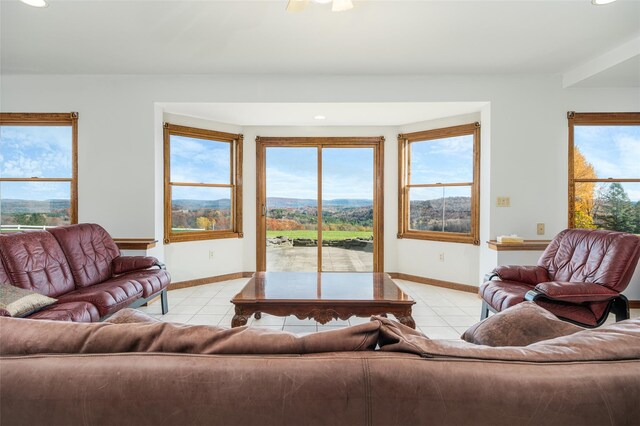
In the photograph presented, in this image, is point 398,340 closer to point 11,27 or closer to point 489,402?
point 489,402

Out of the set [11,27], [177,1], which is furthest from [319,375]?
[11,27]

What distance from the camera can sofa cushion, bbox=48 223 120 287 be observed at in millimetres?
2891

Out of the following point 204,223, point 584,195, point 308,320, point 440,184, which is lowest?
point 308,320

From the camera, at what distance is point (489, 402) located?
2.16 feet

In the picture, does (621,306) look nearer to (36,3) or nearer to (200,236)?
(200,236)

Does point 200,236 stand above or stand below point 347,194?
below

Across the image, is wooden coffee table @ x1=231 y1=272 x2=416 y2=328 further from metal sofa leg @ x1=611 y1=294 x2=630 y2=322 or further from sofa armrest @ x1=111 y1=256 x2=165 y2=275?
metal sofa leg @ x1=611 y1=294 x2=630 y2=322

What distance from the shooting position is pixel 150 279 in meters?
3.04

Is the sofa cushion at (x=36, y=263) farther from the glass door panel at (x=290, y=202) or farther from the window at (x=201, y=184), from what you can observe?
the glass door panel at (x=290, y=202)

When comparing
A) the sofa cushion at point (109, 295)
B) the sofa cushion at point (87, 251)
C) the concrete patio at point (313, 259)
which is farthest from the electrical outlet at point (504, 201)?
the sofa cushion at point (87, 251)

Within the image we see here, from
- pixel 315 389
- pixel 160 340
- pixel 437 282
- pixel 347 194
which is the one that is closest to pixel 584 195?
pixel 437 282

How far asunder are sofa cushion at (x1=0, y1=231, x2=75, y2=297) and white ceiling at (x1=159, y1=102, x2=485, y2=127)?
6.78ft

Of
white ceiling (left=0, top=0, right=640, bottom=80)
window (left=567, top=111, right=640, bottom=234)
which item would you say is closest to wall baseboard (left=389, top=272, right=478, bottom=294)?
window (left=567, top=111, right=640, bottom=234)

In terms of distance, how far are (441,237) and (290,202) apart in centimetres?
232
